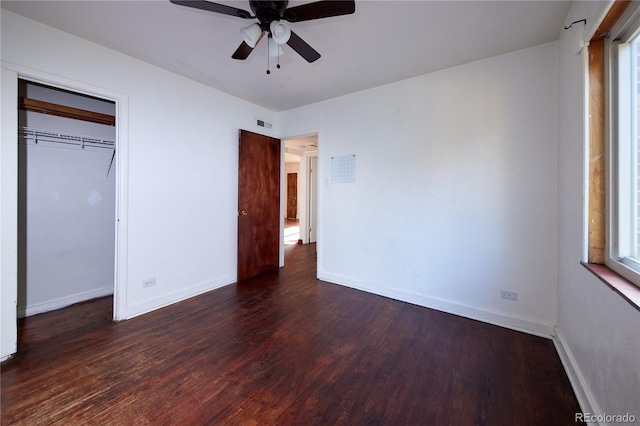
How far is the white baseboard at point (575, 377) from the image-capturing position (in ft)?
4.46

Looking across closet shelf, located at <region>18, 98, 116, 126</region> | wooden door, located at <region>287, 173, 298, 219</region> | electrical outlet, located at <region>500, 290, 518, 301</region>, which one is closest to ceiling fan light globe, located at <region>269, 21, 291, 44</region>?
closet shelf, located at <region>18, 98, 116, 126</region>

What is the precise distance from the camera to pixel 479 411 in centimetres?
144

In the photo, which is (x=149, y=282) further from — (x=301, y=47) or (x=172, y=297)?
(x=301, y=47)

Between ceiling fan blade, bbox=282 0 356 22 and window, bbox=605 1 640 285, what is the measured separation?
55.6 inches

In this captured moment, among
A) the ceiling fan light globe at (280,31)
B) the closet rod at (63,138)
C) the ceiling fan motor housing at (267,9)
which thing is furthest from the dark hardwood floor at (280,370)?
the ceiling fan motor housing at (267,9)

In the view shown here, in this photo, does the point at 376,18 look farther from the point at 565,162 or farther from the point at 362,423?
the point at 362,423

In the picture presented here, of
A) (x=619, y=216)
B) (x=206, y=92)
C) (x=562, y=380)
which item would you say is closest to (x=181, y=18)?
(x=206, y=92)

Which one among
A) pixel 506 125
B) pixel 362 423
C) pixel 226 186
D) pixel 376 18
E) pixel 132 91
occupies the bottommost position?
pixel 362 423

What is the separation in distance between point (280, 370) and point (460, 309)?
6.44 ft

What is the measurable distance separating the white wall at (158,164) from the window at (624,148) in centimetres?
359

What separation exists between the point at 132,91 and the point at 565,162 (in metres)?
3.99

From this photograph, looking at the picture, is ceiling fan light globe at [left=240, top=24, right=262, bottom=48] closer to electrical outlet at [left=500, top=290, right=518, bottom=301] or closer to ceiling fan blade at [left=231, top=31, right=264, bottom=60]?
ceiling fan blade at [left=231, top=31, right=264, bottom=60]

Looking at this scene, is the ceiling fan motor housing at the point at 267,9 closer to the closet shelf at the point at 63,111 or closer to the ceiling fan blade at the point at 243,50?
the ceiling fan blade at the point at 243,50

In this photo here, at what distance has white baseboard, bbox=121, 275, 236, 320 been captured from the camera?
2.55 metres
